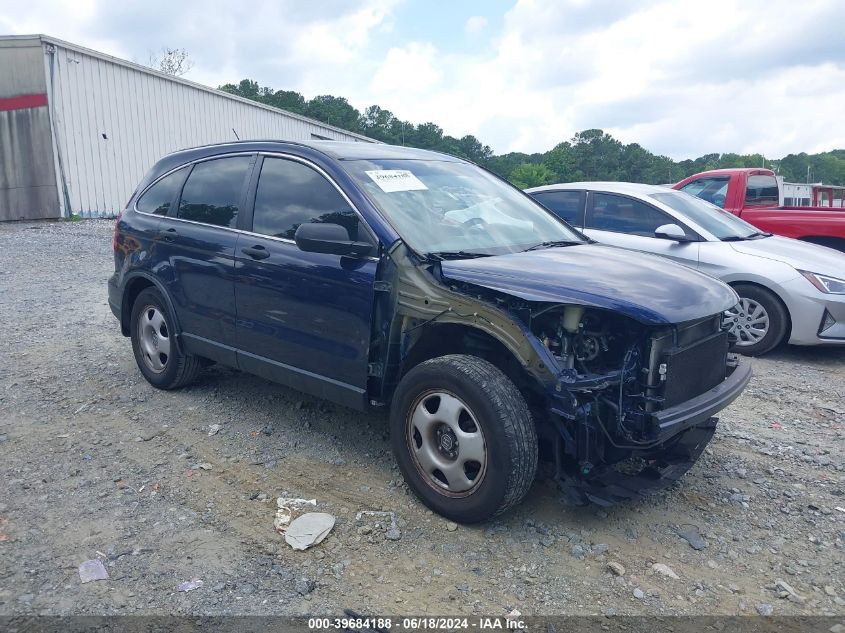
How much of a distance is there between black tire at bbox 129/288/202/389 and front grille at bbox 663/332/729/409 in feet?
11.0

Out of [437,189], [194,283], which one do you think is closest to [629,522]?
[437,189]

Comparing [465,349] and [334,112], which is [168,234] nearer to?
[465,349]

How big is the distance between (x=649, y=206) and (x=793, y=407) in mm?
2763

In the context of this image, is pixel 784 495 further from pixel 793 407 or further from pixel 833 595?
pixel 793 407

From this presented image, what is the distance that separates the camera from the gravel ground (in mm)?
2857

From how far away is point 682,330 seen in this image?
10.8 feet

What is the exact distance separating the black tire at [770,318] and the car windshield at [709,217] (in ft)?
2.18

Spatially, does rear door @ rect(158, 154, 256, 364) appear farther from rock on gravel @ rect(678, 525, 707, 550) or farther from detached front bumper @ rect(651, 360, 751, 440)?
rock on gravel @ rect(678, 525, 707, 550)

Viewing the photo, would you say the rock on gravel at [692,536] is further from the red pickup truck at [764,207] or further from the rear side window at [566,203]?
the red pickup truck at [764,207]

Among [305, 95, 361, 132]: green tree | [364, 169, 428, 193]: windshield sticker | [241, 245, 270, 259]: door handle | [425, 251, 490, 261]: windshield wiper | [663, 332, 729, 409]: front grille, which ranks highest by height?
[305, 95, 361, 132]: green tree

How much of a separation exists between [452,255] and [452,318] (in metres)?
0.43

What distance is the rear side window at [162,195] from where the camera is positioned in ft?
16.9

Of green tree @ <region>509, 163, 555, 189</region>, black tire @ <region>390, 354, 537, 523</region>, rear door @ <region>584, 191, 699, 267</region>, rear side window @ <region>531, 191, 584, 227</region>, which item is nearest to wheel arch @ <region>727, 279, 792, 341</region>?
rear door @ <region>584, 191, 699, 267</region>

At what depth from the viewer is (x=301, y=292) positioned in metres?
3.97
